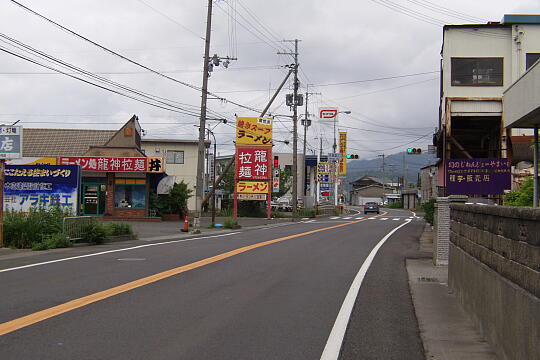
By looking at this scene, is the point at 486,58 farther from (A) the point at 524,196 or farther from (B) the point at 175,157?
(B) the point at 175,157

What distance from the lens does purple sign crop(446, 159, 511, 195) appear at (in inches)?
771

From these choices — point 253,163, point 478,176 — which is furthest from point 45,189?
point 253,163

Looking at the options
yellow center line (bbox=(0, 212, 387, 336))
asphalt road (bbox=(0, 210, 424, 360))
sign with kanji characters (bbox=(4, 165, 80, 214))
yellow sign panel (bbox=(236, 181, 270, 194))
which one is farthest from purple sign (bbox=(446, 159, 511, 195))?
yellow sign panel (bbox=(236, 181, 270, 194))

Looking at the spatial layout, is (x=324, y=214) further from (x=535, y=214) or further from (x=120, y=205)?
(x=535, y=214)

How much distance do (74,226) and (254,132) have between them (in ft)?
70.7

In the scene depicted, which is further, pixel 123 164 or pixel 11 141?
pixel 123 164

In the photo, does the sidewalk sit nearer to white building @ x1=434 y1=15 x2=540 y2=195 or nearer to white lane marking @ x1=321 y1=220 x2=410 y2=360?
white lane marking @ x1=321 y1=220 x2=410 y2=360

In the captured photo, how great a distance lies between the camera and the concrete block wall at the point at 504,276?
4.65 meters

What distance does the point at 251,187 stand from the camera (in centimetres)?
4062

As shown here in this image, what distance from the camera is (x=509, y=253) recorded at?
18.6ft

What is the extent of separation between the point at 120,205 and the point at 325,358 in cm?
3505

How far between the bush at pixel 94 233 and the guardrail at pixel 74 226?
117 millimetres

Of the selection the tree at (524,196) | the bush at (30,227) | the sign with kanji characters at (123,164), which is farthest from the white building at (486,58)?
the bush at (30,227)

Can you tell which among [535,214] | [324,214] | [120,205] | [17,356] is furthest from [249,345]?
[324,214]
